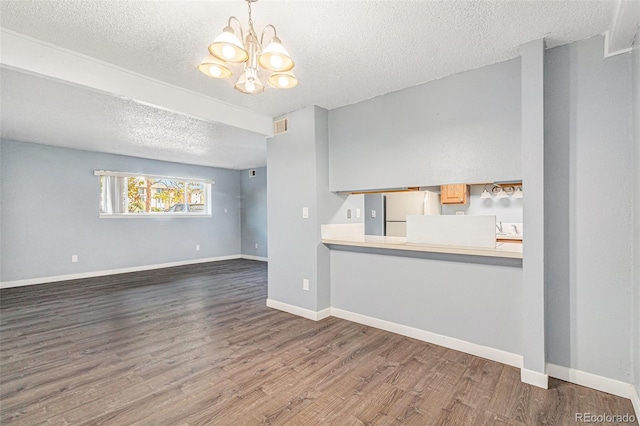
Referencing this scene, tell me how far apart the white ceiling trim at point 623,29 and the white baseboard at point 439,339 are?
2248mm

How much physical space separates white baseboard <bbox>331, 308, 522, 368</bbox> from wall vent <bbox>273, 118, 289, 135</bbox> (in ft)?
7.45

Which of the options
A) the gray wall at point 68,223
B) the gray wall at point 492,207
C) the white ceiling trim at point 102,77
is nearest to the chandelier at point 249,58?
the white ceiling trim at point 102,77

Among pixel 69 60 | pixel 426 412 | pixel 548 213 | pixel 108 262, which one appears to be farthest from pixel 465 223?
pixel 108 262

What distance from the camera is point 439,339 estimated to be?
2746 mm

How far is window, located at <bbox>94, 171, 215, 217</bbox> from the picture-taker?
19.9ft

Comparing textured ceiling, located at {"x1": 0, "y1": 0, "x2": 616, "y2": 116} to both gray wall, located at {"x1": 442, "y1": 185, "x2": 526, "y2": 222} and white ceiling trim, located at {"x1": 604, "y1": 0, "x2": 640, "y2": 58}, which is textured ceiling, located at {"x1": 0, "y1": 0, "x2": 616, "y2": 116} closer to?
white ceiling trim, located at {"x1": 604, "y1": 0, "x2": 640, "y2": 58}

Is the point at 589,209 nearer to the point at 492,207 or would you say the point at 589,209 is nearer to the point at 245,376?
the point at 492,207

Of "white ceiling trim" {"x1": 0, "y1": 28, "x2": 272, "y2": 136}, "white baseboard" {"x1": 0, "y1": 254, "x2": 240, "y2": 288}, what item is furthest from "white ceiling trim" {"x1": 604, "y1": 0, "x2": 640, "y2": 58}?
"white baseboard" {"x1": 0, "y1": 254, "x2": 240, "y2": 288}

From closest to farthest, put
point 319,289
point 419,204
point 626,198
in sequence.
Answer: point 626,198
point 319,289
point 419,204

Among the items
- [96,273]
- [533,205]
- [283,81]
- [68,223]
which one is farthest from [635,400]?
[68,223]

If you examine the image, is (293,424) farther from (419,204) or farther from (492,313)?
(419,204)

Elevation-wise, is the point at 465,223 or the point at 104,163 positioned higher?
the point at 104,163

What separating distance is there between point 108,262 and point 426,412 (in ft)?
21.0

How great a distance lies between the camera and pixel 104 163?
5.93 m
